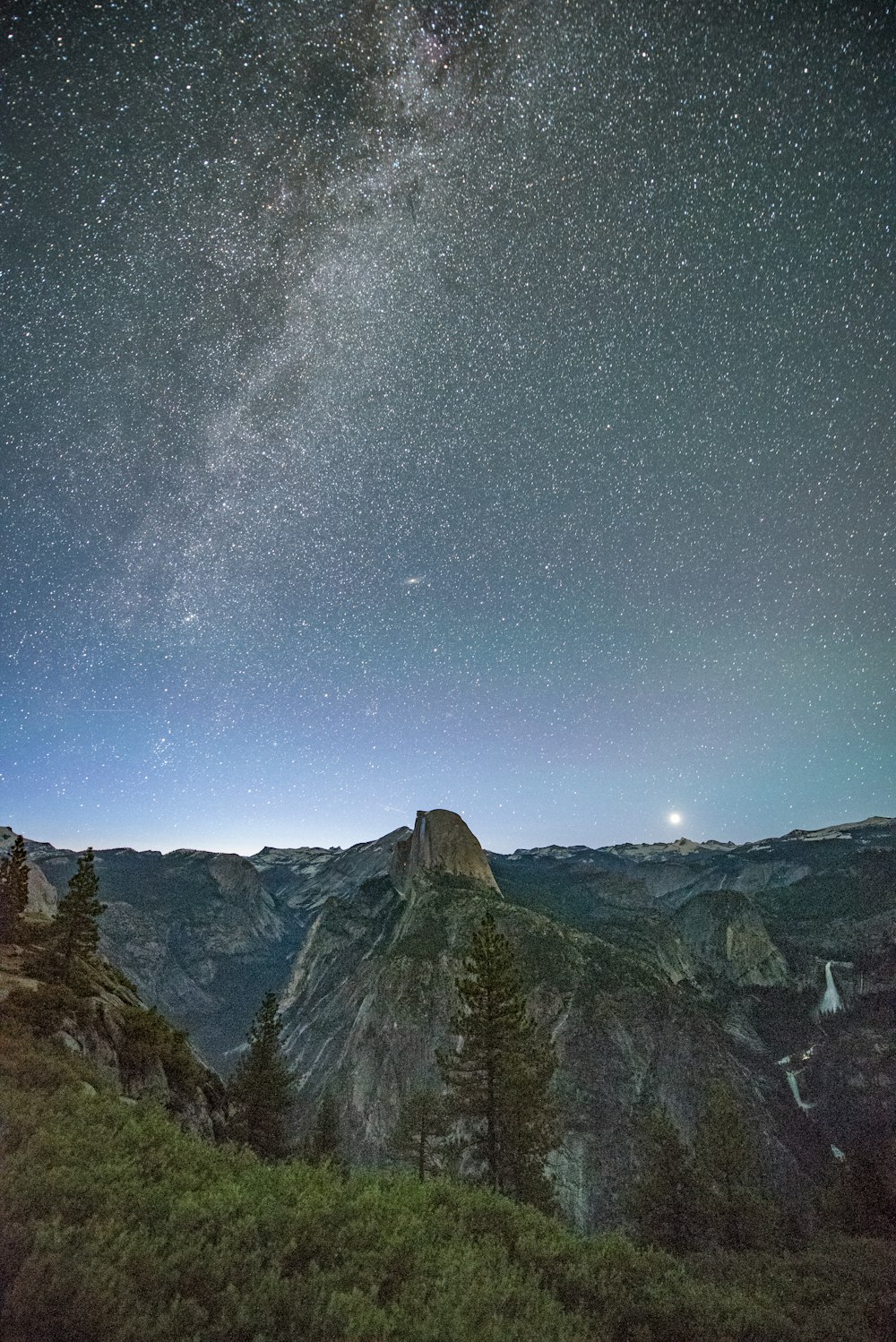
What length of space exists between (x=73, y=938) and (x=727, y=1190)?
33.2 metres

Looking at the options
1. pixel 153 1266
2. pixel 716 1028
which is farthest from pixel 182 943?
pixel 153 1266

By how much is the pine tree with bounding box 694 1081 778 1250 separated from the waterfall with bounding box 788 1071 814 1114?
54.2 meters

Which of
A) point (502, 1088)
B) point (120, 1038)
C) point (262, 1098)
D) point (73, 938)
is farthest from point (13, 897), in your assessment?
point (502, 1088)

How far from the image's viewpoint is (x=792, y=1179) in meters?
54.9

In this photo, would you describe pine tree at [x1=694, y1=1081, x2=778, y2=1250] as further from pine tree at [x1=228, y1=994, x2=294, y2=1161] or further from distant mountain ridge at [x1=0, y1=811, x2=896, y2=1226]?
pine tree at [x1=228, y1=994, x2=294, y2=1161]

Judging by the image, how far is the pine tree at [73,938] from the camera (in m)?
21.0

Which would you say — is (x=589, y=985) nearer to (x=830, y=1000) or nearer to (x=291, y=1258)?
(x=830, y=1000)

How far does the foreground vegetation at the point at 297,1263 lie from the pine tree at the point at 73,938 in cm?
1040

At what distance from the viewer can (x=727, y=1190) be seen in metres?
26.9

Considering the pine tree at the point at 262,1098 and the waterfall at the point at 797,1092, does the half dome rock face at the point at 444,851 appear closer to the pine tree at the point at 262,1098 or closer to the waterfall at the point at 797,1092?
the waterfall at the point at 797,1092

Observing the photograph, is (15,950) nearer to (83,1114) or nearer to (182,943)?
(83,1114)

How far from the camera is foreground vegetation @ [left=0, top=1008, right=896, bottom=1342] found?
5555mm

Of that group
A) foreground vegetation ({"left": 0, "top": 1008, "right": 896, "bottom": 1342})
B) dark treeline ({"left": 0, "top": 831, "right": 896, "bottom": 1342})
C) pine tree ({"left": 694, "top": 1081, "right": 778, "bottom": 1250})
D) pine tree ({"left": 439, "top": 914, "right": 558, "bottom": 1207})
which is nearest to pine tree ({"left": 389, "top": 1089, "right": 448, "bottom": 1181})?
pine tree ({"left": 439, "top": 914, "right": 558, "bottom": 1207})

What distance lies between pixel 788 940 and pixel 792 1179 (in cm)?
7023
